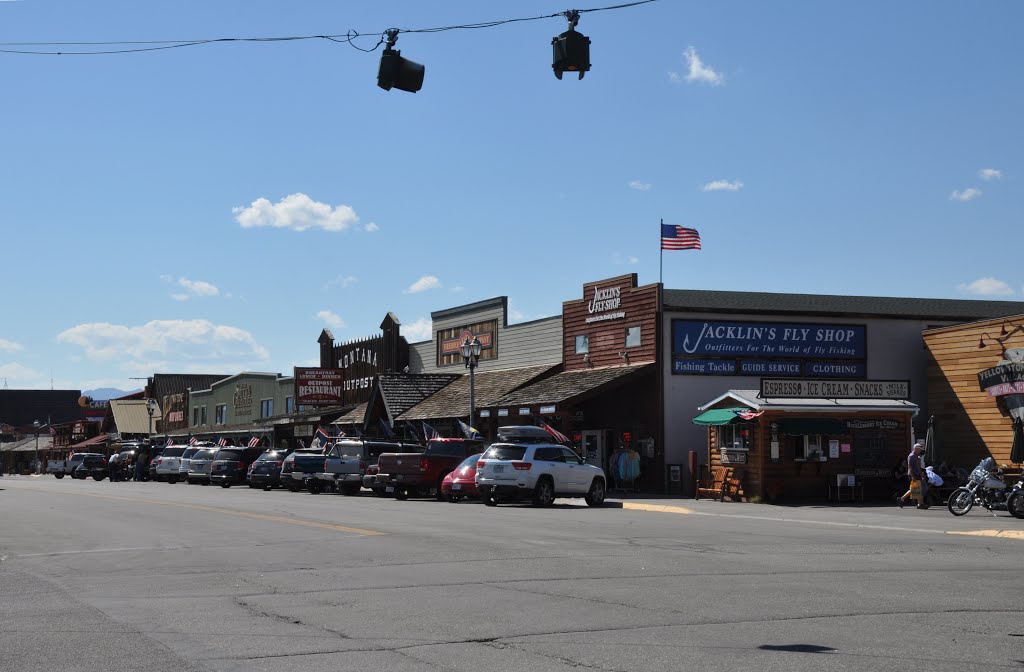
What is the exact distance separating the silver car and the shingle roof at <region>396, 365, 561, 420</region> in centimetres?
855

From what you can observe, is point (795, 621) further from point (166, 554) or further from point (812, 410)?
point (812, 410)

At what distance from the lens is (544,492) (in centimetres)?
2916

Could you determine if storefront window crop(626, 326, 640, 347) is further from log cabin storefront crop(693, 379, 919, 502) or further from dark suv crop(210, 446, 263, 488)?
dark suv crop(210, 446, 263, 488)

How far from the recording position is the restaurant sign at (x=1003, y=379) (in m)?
33.1

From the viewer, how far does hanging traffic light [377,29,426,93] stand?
53.3 ft

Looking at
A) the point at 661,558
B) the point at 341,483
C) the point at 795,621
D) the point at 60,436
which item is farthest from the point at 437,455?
the point at 60,436

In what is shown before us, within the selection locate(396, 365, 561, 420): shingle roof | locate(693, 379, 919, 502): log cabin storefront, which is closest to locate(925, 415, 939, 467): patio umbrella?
locate(693, 379, 919, 502): log cabin storefront

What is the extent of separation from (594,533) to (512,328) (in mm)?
28397

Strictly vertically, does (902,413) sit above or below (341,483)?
above

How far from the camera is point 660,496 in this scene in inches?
1375

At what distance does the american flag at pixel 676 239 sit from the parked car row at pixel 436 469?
25.9ft

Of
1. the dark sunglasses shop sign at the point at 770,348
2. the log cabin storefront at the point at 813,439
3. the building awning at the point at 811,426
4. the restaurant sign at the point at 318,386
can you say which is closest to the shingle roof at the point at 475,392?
the dark sunglasses shop sign at the point at 770,348

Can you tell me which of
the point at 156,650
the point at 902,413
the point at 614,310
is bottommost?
the point at 156,650

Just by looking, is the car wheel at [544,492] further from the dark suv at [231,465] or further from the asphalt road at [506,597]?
the dark suv at [231,465]
